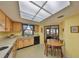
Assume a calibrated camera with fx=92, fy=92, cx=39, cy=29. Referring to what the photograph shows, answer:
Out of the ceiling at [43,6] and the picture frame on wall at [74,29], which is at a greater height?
the ceiling at [43,6]

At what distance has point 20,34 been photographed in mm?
7125

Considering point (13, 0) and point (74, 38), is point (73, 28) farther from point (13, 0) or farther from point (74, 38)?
point (13, 0)

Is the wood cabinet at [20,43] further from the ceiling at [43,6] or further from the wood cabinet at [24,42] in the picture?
the ceiling at [43,6]

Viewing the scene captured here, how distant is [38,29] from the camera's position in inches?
342

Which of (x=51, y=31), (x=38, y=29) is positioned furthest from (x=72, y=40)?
(x=38, y=29)

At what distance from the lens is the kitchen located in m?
2.39

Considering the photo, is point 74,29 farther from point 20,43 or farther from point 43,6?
point 20,43

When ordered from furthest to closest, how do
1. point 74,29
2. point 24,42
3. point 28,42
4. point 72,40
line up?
point 28,42
point 24,42
point 72,40
point 74,29

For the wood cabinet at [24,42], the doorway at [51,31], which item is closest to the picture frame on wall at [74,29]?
the wood cabinet at [24,42]

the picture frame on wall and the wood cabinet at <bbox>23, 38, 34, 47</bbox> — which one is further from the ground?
the picture frame on wall

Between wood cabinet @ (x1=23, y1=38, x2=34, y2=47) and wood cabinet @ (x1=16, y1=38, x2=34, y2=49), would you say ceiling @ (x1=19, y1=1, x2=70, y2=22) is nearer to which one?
wood cabinet @ (x1=16, y1=38, x2=34, y2=49)

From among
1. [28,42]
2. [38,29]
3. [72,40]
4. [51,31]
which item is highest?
[38,29]

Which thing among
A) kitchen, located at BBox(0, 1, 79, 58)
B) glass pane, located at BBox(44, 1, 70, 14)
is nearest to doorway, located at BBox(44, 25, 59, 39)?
kitchen, located at BBox(0, 1, 79, 58)

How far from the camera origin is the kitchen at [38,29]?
2.39 m
